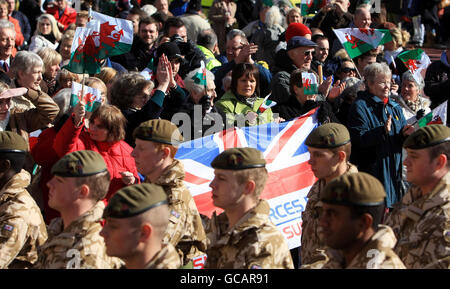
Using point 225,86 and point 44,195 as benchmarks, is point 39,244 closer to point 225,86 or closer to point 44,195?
point 44,195

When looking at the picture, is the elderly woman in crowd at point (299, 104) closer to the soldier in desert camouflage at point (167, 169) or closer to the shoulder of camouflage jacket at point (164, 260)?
the soldier in desert camouflage at point (167, 169)

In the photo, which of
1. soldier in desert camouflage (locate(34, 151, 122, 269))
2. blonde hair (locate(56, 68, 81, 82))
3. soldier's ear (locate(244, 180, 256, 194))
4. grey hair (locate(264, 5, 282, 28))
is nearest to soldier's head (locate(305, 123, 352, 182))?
soldier's ear (locate(244, 180, 256, 194))

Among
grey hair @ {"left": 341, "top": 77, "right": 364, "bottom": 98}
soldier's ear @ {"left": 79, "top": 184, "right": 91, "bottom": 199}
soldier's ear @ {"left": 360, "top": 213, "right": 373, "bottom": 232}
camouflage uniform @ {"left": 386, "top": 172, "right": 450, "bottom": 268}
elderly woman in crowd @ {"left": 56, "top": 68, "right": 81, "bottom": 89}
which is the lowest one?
grey hair @ {"left": 341, "top": 77, "right": 364, "bottom": 98}

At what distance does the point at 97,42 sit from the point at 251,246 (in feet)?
14.0

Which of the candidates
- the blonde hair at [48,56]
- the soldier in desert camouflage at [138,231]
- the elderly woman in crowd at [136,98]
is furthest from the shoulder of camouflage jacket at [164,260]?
the blonde hair at [48,56]

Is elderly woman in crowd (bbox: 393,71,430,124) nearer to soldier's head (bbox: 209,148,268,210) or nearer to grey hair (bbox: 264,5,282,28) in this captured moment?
grey hair (bbox: 264,5,282,28)

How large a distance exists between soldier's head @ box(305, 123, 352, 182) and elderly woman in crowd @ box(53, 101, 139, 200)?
62.5 inches

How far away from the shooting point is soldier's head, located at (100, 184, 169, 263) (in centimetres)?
477

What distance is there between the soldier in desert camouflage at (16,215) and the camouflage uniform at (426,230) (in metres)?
2.69

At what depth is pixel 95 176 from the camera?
568 cm

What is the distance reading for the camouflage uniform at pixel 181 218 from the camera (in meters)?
6.58

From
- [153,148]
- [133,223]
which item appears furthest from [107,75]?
[133,223]

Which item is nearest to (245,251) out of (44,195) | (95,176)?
(95,176)
